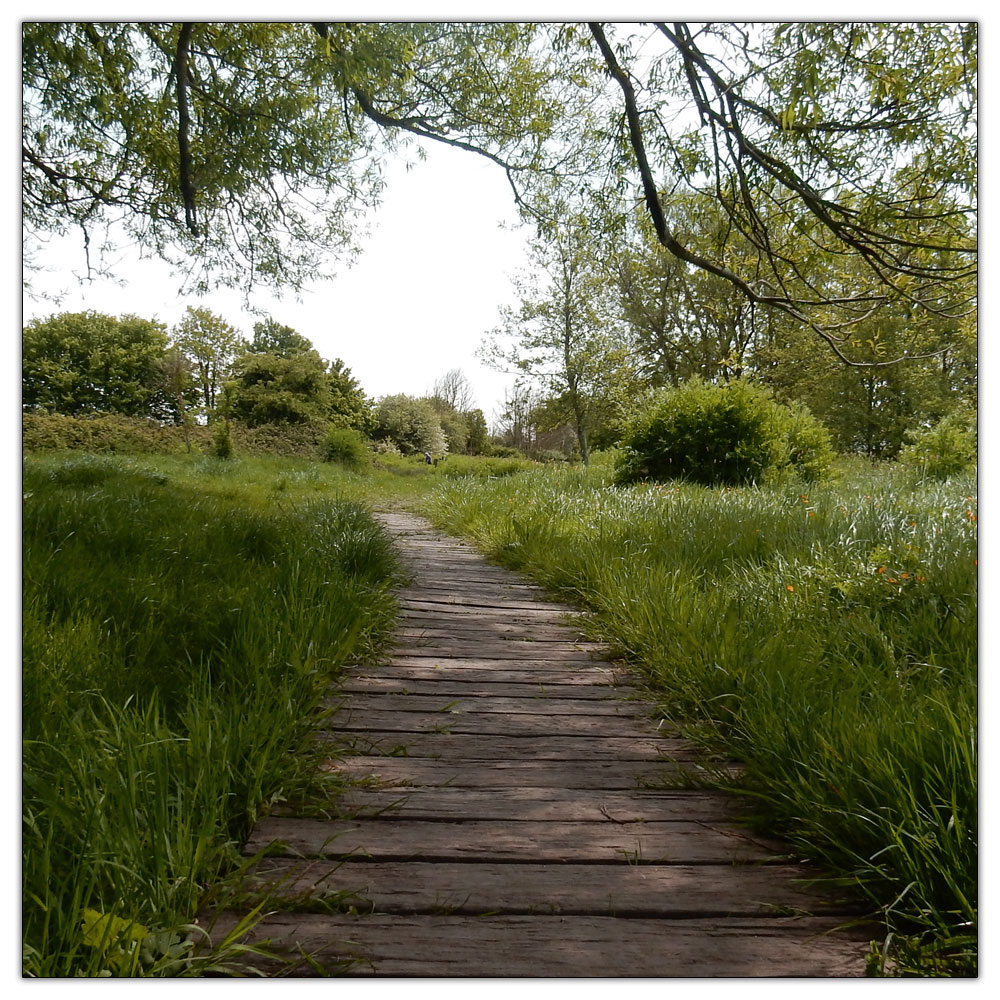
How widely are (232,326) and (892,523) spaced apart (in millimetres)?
3655

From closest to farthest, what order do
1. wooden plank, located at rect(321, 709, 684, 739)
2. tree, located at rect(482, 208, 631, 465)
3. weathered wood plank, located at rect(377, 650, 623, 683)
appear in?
wooden plank, located at rect(321, 709, 684, 739)
weathered wood plank, located at rect(377, 650, 623, 683)
tree, located at rect(482, 208, 631, 465)

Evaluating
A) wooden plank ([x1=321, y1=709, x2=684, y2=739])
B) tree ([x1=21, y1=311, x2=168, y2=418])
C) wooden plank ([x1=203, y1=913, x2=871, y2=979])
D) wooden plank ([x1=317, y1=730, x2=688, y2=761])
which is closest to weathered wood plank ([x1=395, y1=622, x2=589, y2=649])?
wooden plank ([x1=321, y1=709, x2=684, y2=739])

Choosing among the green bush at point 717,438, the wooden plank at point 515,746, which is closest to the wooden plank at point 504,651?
the wooden plank at point 515,746

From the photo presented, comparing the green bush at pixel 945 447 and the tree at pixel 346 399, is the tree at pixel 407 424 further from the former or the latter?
the green bush at pixel 945 447

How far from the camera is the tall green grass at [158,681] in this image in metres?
1.18

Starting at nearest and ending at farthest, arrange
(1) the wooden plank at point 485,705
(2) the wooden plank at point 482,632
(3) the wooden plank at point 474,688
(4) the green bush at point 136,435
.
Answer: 1. (1) the wooden plank at point 485,705
2. (3) the wooden plank at point 474,688
3. (4) the green bush at point 136,435
4. (2) the wooden plank at point 482,632

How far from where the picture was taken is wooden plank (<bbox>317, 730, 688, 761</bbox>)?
2.00 m

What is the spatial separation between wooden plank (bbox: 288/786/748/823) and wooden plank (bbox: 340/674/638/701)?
2.35 feet

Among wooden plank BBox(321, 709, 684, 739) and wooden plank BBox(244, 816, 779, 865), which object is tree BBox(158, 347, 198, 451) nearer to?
wooden plank BBox(321, 709, 684, 739)

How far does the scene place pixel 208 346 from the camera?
121 inches

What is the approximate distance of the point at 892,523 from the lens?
3.36 metres

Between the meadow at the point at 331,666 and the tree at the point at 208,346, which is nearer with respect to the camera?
the meadow at the point at 331,666

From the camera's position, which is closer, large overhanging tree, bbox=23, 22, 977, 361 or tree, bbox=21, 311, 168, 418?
tree, bbox=21, 311, 168, 418
